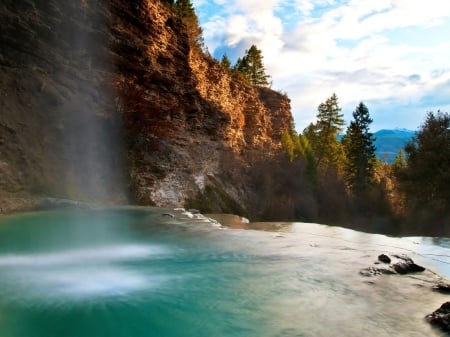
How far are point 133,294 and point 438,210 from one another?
38.6m

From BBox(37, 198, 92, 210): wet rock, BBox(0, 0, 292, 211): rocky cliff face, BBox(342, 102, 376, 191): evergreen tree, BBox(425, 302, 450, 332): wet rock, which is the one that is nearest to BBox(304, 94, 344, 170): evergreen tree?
BBox(342, 102, 376, 191): evergreen tree

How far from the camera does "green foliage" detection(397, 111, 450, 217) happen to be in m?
40.3

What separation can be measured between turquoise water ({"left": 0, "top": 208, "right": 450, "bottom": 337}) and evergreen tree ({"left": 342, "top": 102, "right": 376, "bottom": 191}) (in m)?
43.6

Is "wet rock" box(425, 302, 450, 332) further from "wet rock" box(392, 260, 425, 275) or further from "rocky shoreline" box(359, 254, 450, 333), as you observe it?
"wet rock" box(392, 260, 425, 275)

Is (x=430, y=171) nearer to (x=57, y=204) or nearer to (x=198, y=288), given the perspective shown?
(x=57, y=204)

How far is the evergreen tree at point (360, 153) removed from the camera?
2280 inches

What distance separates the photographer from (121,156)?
1270 inches

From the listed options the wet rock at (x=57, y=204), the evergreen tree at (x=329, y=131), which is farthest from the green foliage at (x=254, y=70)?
the wet rock at (x=57, y=204)

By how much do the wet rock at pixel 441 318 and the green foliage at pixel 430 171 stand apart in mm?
36169

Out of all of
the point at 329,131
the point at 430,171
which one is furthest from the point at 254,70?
the point at 430,171

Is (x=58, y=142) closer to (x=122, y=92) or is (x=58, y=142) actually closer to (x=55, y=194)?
(x=55, y=194)

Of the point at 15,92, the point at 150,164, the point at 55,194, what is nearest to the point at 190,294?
the point at 55,194

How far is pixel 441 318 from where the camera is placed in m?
7.36

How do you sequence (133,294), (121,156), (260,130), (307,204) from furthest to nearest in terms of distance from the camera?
(260,130) < (307,204) < (121,156) < (133,294)
